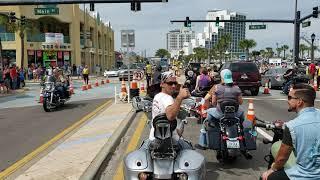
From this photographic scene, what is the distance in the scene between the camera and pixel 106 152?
30.1ft

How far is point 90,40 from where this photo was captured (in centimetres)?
7475

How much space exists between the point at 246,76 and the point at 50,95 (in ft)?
35.8

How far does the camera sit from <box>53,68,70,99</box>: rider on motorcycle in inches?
746

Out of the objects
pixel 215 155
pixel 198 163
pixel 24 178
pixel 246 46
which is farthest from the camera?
pixel 246 46

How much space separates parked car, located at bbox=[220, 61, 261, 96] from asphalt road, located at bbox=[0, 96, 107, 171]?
8.17 m

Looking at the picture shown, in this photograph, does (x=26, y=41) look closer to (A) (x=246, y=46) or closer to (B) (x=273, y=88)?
(B) (x=273, y=88)

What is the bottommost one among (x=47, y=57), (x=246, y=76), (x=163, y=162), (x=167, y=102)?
(x=163, y=162)

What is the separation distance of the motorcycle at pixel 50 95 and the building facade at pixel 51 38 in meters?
31.0

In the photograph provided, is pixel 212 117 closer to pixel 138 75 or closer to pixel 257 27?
pixel 257 27

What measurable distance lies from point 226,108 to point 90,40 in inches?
2681

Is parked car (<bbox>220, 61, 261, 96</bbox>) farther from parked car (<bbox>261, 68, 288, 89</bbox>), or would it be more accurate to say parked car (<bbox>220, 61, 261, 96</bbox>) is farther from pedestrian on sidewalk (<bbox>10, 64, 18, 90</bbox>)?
pedestrian on sidewalk (<bbox>10, 64, 18, 90</bbox>)

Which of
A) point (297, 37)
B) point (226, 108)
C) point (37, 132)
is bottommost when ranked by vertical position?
point (37, 132)

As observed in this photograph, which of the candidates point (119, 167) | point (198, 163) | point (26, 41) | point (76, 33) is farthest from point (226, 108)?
point (76, 33)

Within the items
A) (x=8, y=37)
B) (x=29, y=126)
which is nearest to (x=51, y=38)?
(x=8, y=37)
